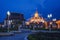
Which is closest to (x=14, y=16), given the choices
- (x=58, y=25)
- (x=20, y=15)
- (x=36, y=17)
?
(x=20, y=15)

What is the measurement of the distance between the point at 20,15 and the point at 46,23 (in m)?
15.5

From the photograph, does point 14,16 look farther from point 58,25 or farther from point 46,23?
point 58,25

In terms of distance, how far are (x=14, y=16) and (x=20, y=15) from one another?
18.9ft

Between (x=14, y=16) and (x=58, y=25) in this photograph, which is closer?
(x=58, y=25)

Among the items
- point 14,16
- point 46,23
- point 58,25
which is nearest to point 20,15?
point 14,16

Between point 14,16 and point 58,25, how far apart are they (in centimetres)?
2688

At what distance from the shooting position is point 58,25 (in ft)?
295

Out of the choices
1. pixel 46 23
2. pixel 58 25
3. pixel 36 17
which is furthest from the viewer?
pixel 36 17

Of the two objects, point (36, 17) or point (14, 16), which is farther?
point (36, 17)

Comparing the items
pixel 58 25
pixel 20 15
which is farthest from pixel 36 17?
pixel 58 25

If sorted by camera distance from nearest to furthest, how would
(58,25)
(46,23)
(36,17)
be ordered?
(58,25)
(46,23)
(36,17)

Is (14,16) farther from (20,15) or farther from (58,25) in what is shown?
(58,25)

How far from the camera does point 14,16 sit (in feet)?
350

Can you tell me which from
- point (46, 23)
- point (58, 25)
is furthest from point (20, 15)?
point (58, 25)
